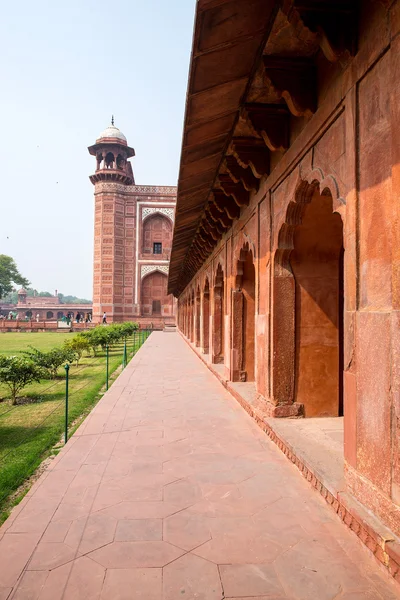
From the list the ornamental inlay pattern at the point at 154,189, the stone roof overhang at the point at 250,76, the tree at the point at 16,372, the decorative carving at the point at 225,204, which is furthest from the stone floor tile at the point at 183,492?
the ornamental inlay pattern at the point at 154,189

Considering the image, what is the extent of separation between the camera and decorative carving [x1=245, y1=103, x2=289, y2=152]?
400 centimetres

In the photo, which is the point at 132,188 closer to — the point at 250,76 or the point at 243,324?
the point at 243,324

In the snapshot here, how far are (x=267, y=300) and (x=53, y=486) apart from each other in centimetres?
296

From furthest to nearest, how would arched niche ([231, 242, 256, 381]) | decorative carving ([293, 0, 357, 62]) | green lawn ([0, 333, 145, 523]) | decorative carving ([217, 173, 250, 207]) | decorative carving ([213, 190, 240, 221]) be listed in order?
arched niche ([231, 242, 256, 381])
decorative carving ([213, 190, 240, 221])
decorative carving ([217, 173, 250, 207])
green lawn ([0, 333, 145, 523])
decorative carving ([293, 0, 357, 62])

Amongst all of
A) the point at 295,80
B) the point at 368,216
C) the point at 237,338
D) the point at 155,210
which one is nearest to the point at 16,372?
the point at 237,338

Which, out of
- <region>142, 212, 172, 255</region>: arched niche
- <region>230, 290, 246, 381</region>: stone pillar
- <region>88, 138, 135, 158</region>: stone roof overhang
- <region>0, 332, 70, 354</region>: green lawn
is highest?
<region>88, 138, 135, 158</region>: stone roof overhang

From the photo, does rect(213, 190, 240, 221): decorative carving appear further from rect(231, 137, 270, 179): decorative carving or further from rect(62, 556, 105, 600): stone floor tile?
rect(62, 556, 105, 600): stone floor tile

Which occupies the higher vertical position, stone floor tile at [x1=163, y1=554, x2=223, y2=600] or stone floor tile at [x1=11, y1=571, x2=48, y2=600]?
stone floor tile at [x1=163, y1=554, x2=223, y2=600]

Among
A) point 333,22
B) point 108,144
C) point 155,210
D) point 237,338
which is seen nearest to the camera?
point 333,22

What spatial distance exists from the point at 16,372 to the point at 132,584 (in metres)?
6.33

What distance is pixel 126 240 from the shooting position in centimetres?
4041

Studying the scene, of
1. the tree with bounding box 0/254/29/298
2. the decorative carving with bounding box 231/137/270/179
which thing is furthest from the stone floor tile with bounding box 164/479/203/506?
the tree with bounding box 0/254/29/298

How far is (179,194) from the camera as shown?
647 centimetres

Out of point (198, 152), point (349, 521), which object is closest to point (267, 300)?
point (198, 152)
